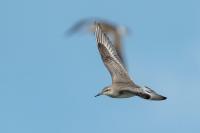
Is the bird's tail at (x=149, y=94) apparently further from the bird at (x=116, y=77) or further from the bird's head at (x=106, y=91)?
the bird's head at (x=106, y=91)

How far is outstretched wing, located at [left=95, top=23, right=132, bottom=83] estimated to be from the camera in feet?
109

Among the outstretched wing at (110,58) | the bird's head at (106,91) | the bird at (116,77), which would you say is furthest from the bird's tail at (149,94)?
the outstretched wing at (110,58)

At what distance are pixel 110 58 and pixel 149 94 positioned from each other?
492 cm

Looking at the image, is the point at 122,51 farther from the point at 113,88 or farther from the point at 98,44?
the point at 113,88

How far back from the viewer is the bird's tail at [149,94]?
30094 millimetres

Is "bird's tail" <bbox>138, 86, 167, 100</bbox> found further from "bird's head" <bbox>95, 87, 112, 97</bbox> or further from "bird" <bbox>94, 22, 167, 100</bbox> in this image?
"bird's head" <bbox>95, 87, 112, 97</bbox>

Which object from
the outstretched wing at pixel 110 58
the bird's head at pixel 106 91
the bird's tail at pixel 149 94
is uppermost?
the outstretched wing at pixel 110 58

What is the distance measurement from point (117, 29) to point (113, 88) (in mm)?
3565

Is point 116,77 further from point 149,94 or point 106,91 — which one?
point 149,94

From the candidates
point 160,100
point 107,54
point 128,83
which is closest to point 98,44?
point 107,54

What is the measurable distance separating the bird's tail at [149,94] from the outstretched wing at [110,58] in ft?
5.69

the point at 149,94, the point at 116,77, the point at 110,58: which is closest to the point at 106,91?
the point at 116,77

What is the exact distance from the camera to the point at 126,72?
33.8 meters

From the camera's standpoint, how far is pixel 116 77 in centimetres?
3319
